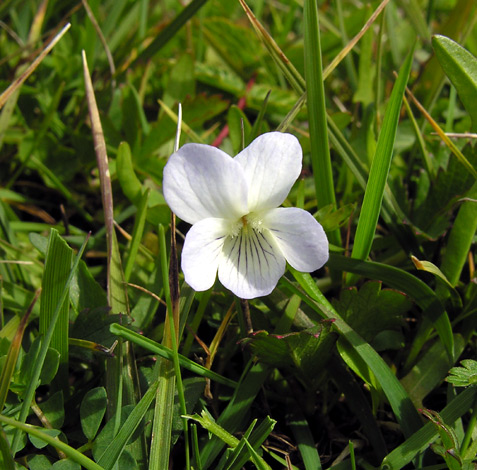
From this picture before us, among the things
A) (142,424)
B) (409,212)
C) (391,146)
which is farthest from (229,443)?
(409,212)

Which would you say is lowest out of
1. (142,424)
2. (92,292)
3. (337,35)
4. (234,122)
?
(142,424)

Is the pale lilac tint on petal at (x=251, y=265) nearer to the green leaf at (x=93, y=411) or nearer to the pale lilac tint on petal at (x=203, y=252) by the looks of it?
the pale lilac tint on petal at (x=203, y=252)

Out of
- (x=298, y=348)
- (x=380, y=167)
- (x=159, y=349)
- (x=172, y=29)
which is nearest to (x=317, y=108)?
(x=380, y=167)

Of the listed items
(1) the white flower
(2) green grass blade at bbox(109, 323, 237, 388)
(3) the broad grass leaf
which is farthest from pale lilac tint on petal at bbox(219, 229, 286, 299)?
(3) the broad grass leaf

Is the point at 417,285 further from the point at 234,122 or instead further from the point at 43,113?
the point at 43,113

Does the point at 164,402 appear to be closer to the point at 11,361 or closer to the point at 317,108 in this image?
the point at 11,361

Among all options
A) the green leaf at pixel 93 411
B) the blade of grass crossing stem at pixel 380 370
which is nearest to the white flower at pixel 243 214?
the blade of grass crossing stem at pixel 380 370
